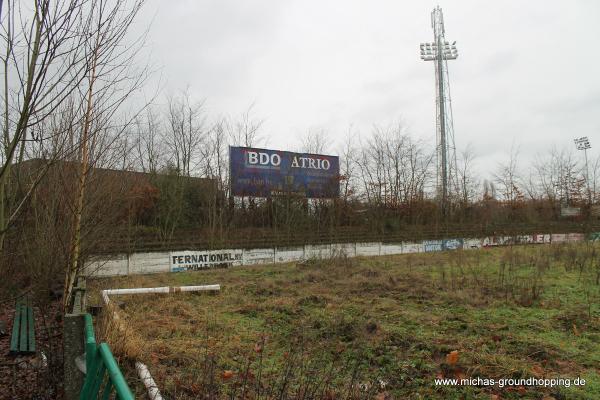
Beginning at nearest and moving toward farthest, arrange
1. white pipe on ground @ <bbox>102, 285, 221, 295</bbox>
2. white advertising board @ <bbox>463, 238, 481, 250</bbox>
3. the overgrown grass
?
the overgrown grass, white pipe on ground @ <bbox>102, 285, 221, 295</bbox>, white advertising board @ <bbox>463, 238, 481, 250</bbox>

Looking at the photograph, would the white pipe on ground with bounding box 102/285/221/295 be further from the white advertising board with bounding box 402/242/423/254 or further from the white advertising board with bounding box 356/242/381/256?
the white advertising board with bounding box 402/242/423/254

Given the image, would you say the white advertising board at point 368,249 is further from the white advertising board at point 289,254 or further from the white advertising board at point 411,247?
the white advertising board at point 289,254

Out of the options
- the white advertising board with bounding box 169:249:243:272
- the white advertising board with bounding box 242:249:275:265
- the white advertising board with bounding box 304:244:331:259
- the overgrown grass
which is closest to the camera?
the overgrown grass

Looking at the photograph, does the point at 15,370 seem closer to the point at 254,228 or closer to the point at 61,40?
the point at 61,40

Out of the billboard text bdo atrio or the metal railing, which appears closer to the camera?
the metal railing

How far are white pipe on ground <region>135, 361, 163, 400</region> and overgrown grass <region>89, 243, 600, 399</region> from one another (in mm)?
132

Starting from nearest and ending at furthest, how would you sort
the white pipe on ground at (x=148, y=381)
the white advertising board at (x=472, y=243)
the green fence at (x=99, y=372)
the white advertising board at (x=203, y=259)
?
the green fence at (x=99, y=372) → the white pipe on ground at (x=148, y=381) → the white advertising board at (x=203, y=259) → the white advertising board at (x=472, y=243)

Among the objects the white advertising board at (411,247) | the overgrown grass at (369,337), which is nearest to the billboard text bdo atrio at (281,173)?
the white advertising board at (411,247)

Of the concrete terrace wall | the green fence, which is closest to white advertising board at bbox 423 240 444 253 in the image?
the concrete terrace wall

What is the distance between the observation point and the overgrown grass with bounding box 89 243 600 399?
458 centimetres

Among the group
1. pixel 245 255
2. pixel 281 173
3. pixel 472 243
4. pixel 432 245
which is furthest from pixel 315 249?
pixel 472 243

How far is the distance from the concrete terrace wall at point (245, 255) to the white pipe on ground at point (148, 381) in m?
6.59

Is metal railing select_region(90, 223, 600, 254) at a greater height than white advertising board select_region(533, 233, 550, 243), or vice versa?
metal railing select_region(90, 223, 600, 254)

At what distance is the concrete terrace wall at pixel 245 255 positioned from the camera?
18.0 meters
